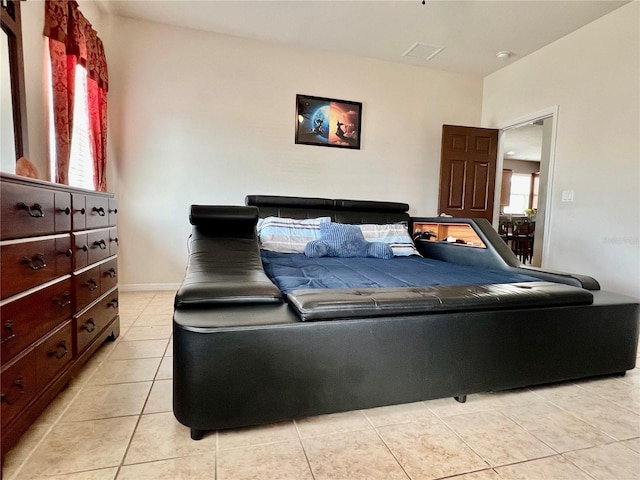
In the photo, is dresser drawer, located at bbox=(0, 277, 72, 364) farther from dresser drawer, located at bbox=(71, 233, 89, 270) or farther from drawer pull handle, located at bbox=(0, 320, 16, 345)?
dresser drawer, located at bbox=(71, 233, 89, 270)

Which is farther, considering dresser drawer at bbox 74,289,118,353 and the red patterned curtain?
the red patterned curtain

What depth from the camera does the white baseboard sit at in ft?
11.1

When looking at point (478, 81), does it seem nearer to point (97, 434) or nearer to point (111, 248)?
point (111, 248)

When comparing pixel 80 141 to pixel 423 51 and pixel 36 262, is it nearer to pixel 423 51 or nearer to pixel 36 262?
pixel 36 262

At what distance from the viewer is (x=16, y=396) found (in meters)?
1.08

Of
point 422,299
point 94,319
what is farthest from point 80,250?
point 422,299

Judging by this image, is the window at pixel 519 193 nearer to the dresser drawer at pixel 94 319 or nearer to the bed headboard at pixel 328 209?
the bed headboard at pixel 328 209

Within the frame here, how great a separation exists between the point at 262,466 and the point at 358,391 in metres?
0.41

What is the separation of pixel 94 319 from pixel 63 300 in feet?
1.32

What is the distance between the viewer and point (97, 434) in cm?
120

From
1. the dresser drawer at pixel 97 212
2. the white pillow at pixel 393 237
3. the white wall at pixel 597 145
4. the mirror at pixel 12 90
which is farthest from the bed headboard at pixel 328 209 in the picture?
the mirror at pixel 12 90

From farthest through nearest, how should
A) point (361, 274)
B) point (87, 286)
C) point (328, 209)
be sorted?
point (328, 209) → point (361, 274) → point (87, 286)

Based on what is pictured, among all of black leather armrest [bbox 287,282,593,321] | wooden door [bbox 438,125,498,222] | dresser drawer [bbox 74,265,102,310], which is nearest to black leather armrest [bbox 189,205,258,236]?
dresser drawer [bbox 74,265,102,310]

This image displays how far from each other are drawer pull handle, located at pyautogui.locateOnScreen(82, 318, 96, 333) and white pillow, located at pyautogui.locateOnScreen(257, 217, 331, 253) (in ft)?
4.17
